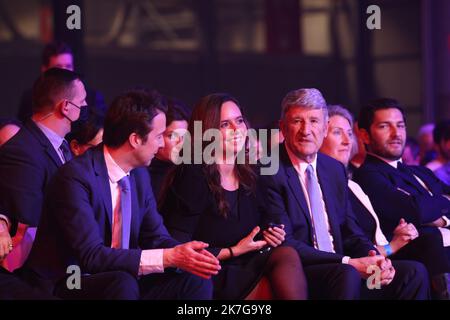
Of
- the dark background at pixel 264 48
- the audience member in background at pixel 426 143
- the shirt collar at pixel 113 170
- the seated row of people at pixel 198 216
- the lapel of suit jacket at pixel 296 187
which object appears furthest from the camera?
the dark background at pixel 264 48

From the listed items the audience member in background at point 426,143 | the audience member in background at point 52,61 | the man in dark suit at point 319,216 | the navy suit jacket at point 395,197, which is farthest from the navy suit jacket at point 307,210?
the audience member in background at point 426,143

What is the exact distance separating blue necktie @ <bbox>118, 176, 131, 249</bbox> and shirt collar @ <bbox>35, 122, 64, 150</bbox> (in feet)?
1.99

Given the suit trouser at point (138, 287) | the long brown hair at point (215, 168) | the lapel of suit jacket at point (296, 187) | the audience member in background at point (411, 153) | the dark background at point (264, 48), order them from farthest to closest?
1. the dark background at point (264, 48)
2. the audience member in background at point (411, 153)
3. the lapel of suit jacket at point (296, 187)
4. the long brown hair at point (215, 168)
5. the suit trouser at point (138, 287)

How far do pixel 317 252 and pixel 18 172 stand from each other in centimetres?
136

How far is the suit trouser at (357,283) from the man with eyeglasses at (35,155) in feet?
4.02

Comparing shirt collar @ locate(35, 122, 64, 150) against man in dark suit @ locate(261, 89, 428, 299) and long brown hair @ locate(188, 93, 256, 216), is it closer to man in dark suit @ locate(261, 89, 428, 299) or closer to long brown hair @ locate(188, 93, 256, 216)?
long brown hair @ locate(188, 93, 256, 216)

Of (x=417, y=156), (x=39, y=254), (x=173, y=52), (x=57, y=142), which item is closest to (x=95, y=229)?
(x=39, y=254)

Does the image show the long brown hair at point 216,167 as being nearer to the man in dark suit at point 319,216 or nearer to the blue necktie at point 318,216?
the man in dark suit at point 319,216

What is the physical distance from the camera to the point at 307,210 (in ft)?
12.4

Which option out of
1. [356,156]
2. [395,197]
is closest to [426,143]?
[356,156]

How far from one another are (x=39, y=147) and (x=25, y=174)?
16cm

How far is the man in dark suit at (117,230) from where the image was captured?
121 inches

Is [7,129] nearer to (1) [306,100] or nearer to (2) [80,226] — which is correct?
(2) [80,226]
